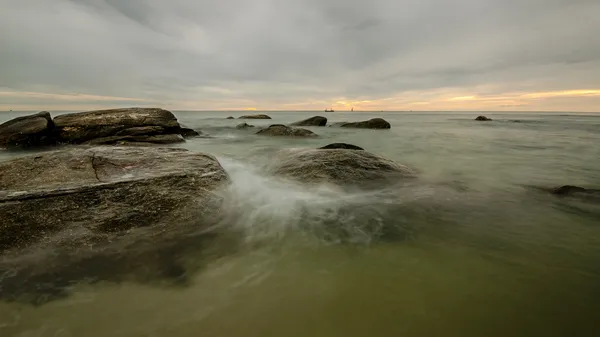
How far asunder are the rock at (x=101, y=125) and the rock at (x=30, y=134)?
41 cm

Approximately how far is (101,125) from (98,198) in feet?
40.6

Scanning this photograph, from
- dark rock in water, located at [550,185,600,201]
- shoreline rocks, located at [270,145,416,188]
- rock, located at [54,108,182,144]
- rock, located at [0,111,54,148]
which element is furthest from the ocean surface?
rock, located at [0,111,54,148]

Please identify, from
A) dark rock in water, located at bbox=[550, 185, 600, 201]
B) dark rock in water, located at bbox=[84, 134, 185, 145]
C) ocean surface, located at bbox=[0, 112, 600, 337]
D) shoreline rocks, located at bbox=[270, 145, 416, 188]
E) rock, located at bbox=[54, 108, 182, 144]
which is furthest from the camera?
rock, located at bbox=[54, 108, 182, 144]

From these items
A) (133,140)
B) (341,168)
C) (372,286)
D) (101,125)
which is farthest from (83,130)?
(372,286)

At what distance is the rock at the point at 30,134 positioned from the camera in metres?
13.5

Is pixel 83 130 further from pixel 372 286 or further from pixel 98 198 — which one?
pixel 372 286

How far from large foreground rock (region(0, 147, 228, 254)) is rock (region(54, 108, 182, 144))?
9.71m

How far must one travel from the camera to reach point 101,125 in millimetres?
14141

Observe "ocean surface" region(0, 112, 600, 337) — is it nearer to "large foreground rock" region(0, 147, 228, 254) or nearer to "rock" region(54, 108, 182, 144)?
"large foreground rock" region(0, 147, 228, 254)

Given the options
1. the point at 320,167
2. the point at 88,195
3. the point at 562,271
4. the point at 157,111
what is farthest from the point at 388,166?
the point at 157,111

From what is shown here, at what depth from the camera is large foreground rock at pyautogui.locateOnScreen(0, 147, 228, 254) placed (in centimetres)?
364

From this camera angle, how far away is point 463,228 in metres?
4.56

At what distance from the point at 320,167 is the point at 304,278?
14.7 feet

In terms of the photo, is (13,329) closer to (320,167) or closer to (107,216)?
(107,216)
